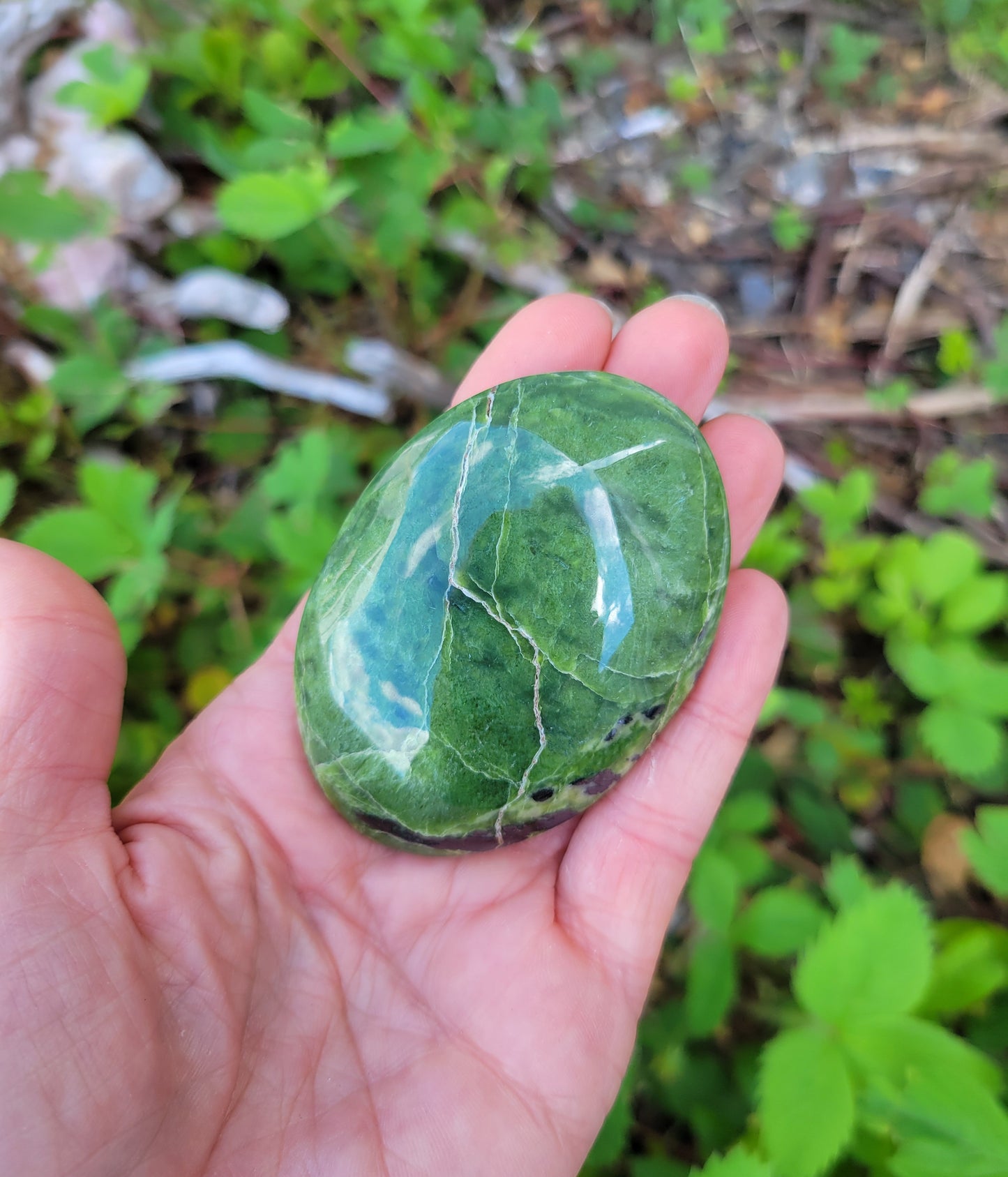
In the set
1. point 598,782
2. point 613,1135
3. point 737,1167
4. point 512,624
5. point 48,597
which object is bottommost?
point 613,1135

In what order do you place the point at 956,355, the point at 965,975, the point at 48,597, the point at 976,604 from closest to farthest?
the point at 48,597, the point at 965,975, the point at 976,604, the point at 956,355

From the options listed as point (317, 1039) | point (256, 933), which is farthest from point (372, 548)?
point (317, 1039)

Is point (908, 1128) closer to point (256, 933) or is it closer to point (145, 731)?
point (256, 933)

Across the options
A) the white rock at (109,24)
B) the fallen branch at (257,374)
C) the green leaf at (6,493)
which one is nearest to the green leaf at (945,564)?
the fallen branch at (257,374)

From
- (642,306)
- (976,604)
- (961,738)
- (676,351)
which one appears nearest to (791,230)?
(642,306)

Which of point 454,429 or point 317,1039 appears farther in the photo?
point 454,429

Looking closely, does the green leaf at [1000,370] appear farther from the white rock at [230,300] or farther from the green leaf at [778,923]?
the white rock at [230,300]

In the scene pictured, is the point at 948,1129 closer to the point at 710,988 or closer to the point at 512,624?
the point at 710,988
